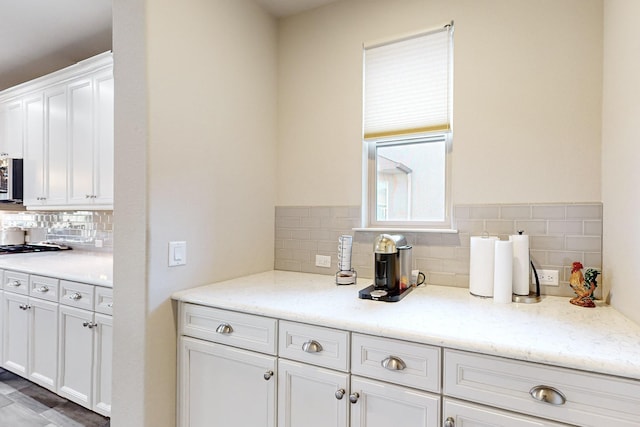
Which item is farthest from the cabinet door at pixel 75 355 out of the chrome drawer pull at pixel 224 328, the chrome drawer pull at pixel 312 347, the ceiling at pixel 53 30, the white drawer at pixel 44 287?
the ceiling at pixel 53 30

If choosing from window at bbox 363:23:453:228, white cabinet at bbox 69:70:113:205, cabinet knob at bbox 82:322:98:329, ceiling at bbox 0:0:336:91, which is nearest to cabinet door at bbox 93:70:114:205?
white cabinet at bbox 69:70:113:205

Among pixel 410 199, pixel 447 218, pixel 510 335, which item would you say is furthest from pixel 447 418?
pixel 410 199

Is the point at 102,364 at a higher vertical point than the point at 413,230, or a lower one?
lower

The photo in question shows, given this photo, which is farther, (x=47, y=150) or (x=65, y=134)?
(x=47, y=150)

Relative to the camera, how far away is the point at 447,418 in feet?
3.82

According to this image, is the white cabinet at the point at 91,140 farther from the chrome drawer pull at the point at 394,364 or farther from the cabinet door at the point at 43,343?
the chrome drawer pull at the point at 394,364

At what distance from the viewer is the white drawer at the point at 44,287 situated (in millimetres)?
2416

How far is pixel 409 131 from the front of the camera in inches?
81.3

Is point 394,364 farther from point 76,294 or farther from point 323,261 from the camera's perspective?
point 76,294

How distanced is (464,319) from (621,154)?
926 millimetres

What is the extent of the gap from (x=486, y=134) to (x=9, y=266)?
3.47 meters

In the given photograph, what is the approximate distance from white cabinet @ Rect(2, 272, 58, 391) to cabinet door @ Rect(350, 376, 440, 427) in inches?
87.9

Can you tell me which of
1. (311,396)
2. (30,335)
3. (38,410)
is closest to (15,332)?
(30,335)

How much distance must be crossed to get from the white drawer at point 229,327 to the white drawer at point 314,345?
0.20ft
